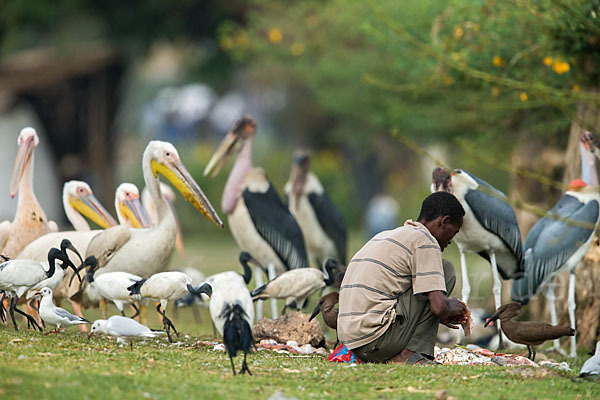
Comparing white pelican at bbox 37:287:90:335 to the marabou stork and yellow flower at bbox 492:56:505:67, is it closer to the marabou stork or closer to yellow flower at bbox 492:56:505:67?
the marabou stork

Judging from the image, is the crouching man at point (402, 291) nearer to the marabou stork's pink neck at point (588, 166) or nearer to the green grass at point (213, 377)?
the green grass at point (213, 377)

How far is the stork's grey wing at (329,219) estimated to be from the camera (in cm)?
1353

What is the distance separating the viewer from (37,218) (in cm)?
1045

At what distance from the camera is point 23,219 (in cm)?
1039

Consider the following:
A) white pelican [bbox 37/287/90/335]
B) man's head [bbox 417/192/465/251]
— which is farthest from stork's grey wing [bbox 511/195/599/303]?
white pelican [bbox 37/287/90/335]

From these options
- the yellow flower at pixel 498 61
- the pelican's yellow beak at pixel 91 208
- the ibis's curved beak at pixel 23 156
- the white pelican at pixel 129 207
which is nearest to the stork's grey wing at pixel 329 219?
the white pelican at pixel 129 207

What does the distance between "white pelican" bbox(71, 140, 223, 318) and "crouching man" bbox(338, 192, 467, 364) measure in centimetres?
256

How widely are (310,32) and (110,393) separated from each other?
1497 centimetres

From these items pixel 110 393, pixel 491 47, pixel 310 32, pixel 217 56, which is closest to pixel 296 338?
pixel 110 393

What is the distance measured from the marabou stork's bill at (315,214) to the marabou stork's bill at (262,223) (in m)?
1.48

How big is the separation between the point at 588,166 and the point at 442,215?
395cm

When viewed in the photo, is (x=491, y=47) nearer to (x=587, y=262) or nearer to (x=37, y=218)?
(x=587, y=262)

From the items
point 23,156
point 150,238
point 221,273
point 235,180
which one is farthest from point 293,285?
point 23,156

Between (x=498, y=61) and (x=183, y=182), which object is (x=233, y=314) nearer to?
(x=183, y=182)
